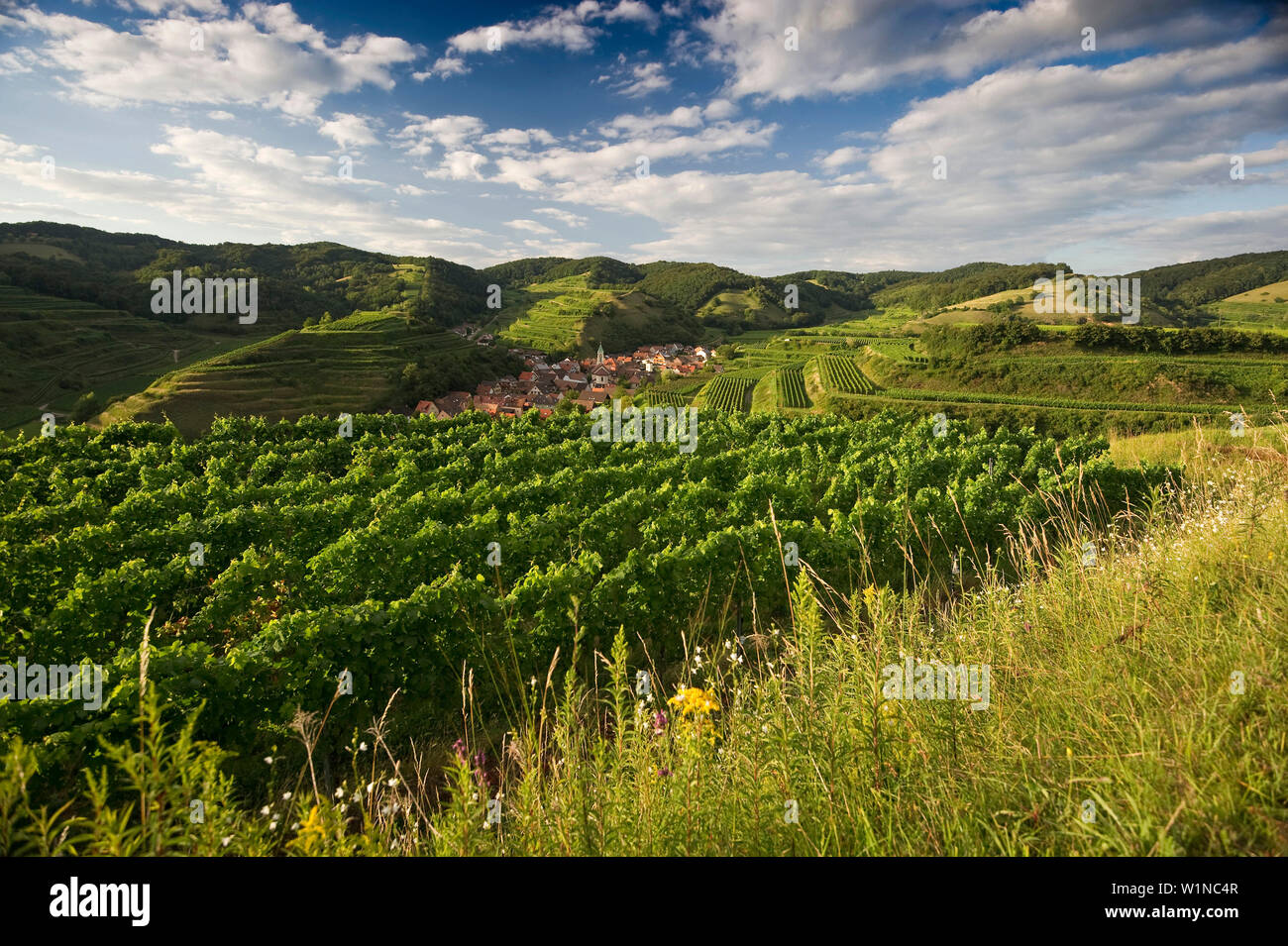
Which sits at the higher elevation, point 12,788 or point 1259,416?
point 1259,416

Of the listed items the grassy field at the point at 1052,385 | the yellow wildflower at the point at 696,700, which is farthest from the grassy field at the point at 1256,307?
the yellow wildflower at the point at 696,700

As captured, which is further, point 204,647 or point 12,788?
point 204,647

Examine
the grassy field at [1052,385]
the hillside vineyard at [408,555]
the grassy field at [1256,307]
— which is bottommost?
the hillside vineyard at [408,555]

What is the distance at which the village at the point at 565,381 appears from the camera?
212ft

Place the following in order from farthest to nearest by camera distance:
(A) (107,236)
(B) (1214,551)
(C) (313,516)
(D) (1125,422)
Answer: (A) (107,236)
(D) (1125,422)
(C) (313,516)
(B) (1214,551)

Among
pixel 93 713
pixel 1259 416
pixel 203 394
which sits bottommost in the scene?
pixel 93 713

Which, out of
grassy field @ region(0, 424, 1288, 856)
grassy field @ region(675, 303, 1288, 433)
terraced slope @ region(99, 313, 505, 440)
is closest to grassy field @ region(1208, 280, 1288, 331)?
grassy field @ region(675, 303, 1288, 433)

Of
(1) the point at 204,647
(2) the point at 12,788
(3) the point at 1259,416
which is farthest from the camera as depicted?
(3) the point at 1259,416

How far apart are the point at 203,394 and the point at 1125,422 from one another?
97396 mm

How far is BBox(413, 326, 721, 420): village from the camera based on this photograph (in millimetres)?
64625

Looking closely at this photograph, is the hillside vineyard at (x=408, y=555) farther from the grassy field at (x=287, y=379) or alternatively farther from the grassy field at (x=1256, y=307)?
the grassy field at (x=1256, y=307)

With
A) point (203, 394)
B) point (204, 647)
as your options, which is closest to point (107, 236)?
point (203, 394)
